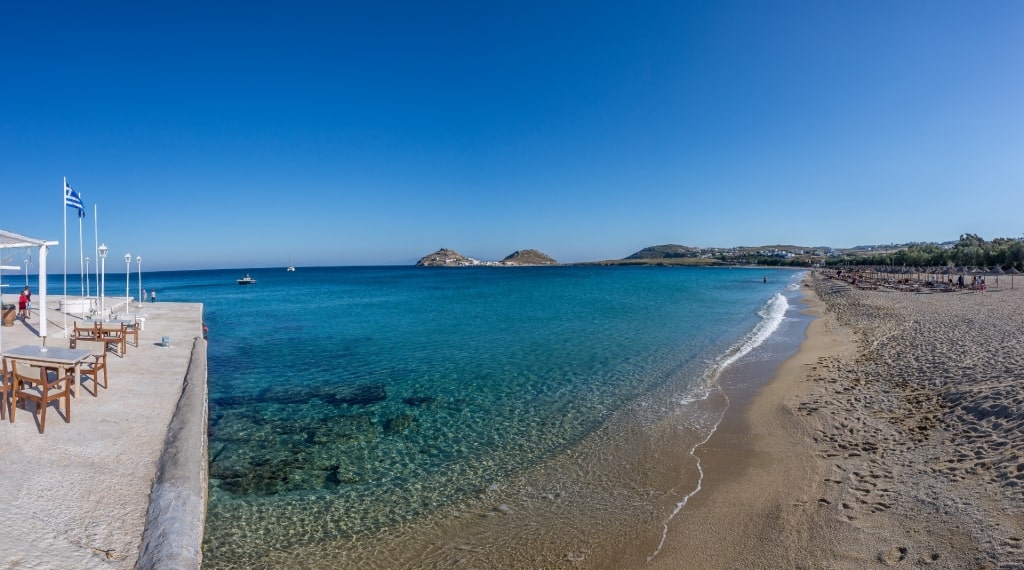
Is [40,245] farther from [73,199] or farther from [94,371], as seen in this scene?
[73,199]

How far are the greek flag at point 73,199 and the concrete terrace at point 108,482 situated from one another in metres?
8.36

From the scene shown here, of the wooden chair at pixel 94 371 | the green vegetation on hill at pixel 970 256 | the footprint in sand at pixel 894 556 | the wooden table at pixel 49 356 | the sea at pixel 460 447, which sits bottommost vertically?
the sea at pixel 460 447

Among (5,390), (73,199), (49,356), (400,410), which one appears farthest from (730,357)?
(73,199)

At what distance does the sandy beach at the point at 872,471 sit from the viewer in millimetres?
4812

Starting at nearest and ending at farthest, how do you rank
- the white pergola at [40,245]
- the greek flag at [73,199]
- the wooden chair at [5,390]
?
the wooden chair at [5,390] → the white pergola at [40,245] → the greek flag at [73,199]

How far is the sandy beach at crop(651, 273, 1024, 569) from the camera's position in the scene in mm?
4812

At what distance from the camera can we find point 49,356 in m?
7.41

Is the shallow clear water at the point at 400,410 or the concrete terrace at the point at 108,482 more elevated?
the concrete terrace at the point at 108,482

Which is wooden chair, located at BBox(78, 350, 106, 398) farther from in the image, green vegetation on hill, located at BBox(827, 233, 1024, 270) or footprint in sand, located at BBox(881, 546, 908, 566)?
green vegetation on hill, located at BBox(827, 233, 1024, 270)

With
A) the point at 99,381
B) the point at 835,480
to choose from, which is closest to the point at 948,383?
the point at 835,480

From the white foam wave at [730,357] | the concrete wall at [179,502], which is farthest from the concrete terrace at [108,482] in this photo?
the white foam wave at [730,357]

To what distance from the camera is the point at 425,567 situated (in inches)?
204

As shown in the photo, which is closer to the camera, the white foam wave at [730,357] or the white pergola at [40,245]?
the white foam wave at [730,357]

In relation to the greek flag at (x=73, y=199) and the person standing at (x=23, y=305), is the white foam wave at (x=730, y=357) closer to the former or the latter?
the greek flag at (x=73, y=199)
